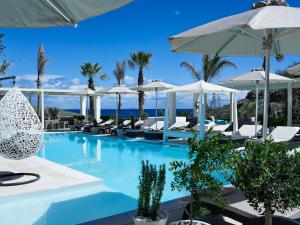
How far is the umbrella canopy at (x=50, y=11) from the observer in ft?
9.05

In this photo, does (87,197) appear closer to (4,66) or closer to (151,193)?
(151,193)

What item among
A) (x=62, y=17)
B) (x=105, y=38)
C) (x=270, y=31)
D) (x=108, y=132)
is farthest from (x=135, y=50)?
(x=62, y=17)

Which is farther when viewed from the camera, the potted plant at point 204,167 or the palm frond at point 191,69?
the palm frond at point 191,69

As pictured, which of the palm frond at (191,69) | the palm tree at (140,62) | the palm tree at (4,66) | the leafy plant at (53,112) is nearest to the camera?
the palm frond at (191,69)

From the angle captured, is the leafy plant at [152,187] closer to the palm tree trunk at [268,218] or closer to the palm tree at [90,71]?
the palm tree trunk at [268,218]

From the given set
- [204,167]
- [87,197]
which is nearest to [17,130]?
[87,197]

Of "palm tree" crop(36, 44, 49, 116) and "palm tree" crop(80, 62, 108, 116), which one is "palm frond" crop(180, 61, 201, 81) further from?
"palm tree" crop(36, 44, 49, 116)

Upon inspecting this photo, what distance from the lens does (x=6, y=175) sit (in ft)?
22.3

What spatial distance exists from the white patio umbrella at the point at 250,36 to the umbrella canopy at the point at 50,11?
1.46 metres

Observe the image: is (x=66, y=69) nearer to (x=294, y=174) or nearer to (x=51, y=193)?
(x=51, y=193)

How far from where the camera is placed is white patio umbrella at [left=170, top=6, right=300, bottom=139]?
3613mm

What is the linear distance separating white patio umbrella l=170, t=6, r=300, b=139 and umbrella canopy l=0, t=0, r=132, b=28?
146cm

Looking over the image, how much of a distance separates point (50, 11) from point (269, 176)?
2.19 metres

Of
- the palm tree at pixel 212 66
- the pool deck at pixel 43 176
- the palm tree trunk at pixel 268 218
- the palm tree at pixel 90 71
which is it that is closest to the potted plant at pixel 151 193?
the palm tree trunk at pixel 268 218
